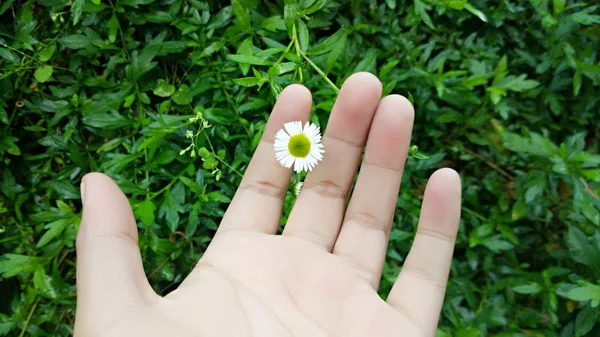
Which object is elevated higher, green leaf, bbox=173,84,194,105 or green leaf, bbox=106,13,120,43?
green leaf, bbox=106,13,120,43

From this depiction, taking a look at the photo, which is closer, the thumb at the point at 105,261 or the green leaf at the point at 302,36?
the thumb at the point at 105,261

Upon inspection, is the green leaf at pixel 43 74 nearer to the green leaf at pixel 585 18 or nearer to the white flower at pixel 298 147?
the white flower at pixel 298 147

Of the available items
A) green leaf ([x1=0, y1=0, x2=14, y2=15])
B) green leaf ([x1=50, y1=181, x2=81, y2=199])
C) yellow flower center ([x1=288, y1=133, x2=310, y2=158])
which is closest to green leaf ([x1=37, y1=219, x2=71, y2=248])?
green leaf ([x1=50, y1=181, x2=81, y2=199])

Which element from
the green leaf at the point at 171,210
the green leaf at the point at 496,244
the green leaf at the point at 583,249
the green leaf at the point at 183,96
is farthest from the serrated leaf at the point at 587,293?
the green leaf at the point at 183,96

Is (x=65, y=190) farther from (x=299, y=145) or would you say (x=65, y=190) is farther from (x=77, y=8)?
(x=299, y=145)

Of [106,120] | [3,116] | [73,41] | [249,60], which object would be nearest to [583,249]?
[249,60]

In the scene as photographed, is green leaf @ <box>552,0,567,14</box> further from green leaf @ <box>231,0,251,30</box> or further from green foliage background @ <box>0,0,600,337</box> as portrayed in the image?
green leaf @ <box>231,0,251,30</box>
